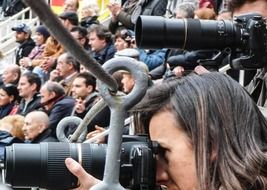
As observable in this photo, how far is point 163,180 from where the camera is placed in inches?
57.4

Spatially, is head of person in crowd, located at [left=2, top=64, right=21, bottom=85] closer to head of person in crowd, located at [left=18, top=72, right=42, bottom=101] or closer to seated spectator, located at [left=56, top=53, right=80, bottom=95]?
head of person in crowd, located at [left=18, top=72, right=42, bottom=101]

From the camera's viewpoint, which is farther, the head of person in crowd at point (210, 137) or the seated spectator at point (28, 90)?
the seated spectator at point (28, 90)

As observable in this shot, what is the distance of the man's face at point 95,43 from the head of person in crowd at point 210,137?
226 inches

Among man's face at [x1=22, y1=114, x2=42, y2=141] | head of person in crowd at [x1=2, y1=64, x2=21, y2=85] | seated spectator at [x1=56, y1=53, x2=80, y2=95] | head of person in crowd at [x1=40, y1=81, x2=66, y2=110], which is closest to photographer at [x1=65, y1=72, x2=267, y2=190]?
man's face at [x1=22, y1=114, x2=42, y2=141]

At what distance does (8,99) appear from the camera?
7359 millimetres

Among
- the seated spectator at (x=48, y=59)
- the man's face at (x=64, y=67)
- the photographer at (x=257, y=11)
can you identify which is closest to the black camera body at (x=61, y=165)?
the photographer at (x=257, y=11)

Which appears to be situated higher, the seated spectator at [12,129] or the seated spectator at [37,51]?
the seated spectator at [37,51]

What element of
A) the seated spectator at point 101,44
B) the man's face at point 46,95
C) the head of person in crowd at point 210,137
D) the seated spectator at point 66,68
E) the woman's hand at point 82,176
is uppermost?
the head of person in crowd at point 210,137

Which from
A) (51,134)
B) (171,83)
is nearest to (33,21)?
(51,134)

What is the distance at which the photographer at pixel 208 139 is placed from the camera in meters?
1.41

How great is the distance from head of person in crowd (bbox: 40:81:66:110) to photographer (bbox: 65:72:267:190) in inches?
183

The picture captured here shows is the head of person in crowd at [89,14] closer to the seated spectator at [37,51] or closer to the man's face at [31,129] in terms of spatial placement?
the seated spectator at [37,51]

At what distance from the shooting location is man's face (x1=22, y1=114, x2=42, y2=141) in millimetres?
5133

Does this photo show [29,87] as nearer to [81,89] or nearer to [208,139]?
[81,89]
